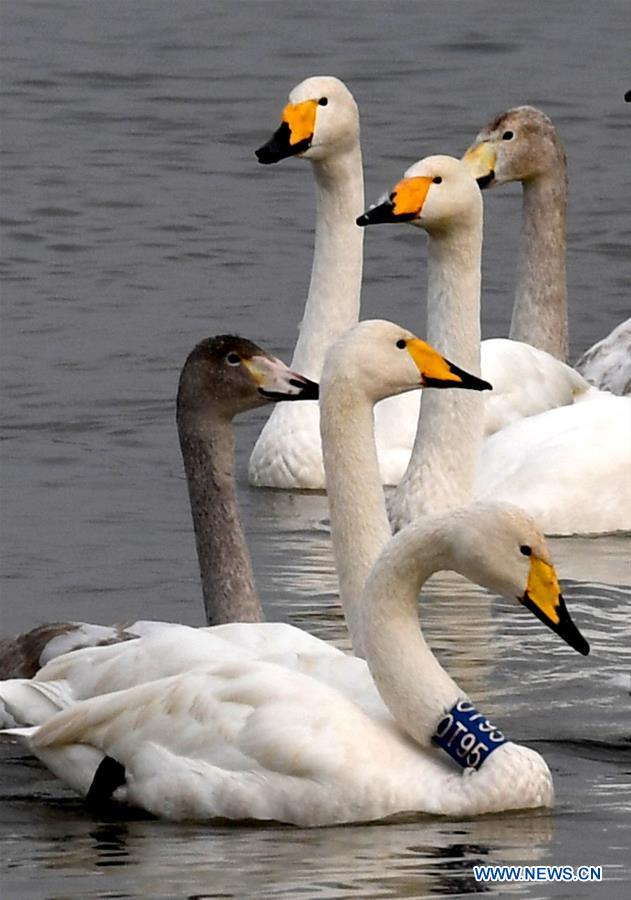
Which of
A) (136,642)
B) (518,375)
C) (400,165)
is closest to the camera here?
(136,642)

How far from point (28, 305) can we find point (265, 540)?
4.70 m

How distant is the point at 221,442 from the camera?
9914mm

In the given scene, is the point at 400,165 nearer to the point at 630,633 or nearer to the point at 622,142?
the point at 622,142

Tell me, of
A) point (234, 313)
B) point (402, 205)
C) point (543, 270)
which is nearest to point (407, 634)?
point (402, 205)

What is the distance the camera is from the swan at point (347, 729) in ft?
27.0

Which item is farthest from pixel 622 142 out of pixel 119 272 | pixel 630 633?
pixel 630 633

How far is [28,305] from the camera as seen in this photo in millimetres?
Result: 16750

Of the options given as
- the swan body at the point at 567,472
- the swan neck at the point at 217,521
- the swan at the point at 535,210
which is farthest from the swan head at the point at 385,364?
the swan at the point at 535,210

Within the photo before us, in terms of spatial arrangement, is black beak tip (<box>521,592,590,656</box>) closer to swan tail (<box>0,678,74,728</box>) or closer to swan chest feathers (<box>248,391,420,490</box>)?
swan tail (<box>0,678,74,728</box>)

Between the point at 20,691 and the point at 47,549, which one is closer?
the point at 20,691

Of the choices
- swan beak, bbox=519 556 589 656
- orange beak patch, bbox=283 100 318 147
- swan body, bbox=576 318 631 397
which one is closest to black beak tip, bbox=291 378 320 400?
swan beak, bbox=519 556 589 656

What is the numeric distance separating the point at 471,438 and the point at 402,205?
1.04 m

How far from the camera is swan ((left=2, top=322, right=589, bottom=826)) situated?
8.24 m

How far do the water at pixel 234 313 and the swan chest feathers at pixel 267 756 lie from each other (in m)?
0.08
